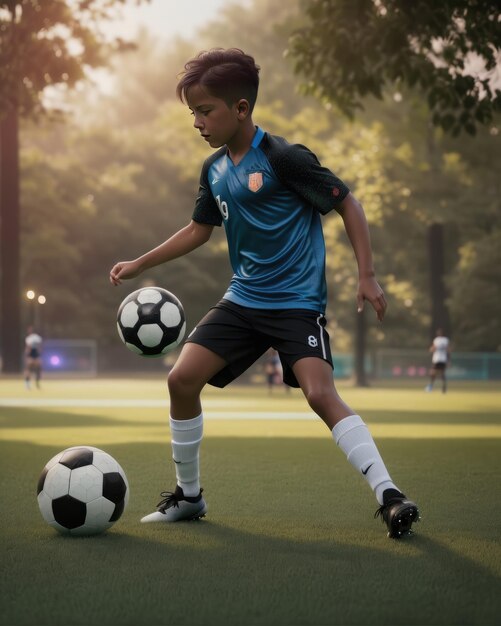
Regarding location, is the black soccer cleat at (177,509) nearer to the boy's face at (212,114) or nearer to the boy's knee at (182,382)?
the boy's knee at (182,382)

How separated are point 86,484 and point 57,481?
0.51 feet

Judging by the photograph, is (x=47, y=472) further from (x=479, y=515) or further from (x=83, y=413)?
(x=83, y=413)

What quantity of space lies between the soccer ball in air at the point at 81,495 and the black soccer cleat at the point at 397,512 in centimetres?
136

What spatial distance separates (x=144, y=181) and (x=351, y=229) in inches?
1968

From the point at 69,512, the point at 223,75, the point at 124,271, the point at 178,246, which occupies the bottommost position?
the point at 69,512

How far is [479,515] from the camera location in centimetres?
611

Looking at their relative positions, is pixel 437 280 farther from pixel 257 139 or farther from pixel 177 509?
pixel 257 139

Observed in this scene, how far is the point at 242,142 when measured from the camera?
554 centimetres

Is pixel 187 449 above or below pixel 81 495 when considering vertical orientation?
above

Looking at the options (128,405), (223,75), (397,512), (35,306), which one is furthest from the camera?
(35,306)

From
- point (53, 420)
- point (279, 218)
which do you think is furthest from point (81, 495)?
point (53, 420)

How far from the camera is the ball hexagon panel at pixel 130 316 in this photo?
6.21 meters

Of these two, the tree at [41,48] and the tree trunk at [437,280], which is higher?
the tree at [41,48]

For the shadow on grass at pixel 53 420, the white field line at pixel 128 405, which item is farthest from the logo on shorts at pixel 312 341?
the white field line at pixel 128 405
